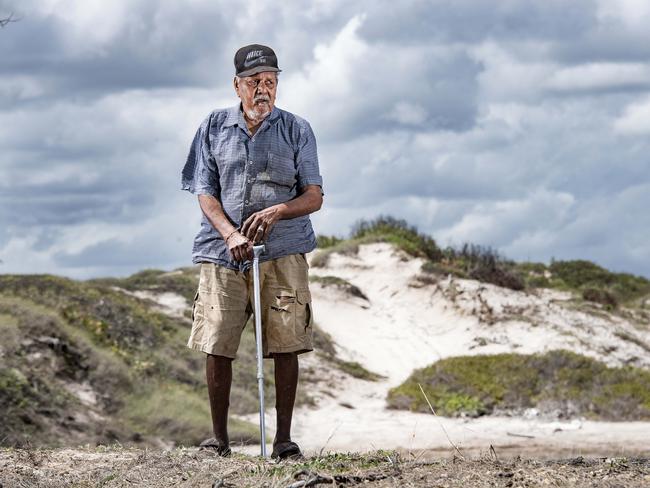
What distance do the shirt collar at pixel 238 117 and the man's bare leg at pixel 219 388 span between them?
1.53 meters

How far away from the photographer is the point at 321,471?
565cm

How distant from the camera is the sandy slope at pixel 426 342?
47.9ft

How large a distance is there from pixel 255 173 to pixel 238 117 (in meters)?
0.41

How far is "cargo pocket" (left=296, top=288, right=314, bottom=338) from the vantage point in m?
6.66

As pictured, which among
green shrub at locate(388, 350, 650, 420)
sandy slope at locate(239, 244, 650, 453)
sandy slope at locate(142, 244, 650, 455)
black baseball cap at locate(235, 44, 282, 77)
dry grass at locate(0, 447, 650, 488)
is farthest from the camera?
green shrub at locate(388, 350, 650, 420)

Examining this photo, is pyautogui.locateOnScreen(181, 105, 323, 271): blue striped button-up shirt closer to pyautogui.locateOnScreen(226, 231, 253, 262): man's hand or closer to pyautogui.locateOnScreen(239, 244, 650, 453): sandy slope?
pyautogui.locateOnScreen(226, 231, 253, 262): man's hand

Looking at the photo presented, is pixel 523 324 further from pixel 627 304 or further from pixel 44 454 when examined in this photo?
pixel 44 454

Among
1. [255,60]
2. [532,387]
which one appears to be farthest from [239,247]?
[532,387]

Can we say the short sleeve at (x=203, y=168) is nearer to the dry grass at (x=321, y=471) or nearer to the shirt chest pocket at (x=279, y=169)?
the shirt chest pocket at (x=279, y=169)

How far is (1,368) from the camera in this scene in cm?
1334

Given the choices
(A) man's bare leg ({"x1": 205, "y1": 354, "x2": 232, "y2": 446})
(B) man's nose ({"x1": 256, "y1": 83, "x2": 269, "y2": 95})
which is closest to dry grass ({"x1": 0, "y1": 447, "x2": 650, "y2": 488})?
→ (A) man's bare leg ({"x1": 205, "y1": 354, "x2": 232, "y2": 446})

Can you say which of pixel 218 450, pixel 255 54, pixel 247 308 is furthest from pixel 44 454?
pixel 255 54

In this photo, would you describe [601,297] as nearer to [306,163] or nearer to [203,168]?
[306,163]

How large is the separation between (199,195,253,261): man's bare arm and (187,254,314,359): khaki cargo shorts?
223 millimetres
